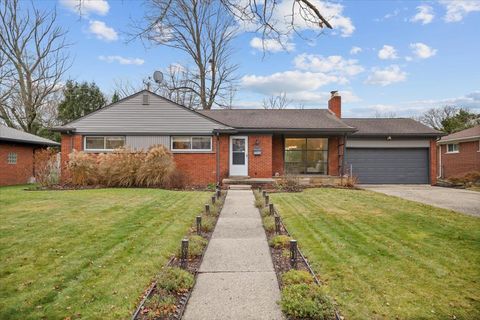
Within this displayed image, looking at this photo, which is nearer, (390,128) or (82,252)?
(82,252)

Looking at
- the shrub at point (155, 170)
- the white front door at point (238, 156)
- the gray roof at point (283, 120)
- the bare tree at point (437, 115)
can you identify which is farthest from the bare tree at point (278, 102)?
the shrub at point (155, 170)

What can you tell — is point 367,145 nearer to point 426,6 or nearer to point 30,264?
point 426,6

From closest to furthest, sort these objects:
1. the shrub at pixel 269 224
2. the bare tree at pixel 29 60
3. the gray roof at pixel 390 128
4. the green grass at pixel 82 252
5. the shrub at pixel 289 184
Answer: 1. the green grass at pixel 82 252
2. the shrub at pixel 269 224
3. the shrub at pixel 289 184
4. the gray roof at pixel 390 128
5. the bare tree at pixel 29 60

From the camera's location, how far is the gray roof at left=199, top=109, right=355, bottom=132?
15.9m

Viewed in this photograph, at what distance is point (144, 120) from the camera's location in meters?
15.9

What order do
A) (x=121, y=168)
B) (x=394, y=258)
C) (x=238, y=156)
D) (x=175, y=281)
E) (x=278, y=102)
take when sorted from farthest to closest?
(x=278, y=102)
(x=238, y=156)
(x=121, y=168)
(x=394, y=258)
(x=175, y=281)

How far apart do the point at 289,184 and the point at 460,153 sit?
13911 mm

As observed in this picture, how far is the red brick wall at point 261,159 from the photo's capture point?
15828 mm

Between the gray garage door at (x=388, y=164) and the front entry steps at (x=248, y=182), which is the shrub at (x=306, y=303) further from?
the gray garage door at (x=388, y=164)

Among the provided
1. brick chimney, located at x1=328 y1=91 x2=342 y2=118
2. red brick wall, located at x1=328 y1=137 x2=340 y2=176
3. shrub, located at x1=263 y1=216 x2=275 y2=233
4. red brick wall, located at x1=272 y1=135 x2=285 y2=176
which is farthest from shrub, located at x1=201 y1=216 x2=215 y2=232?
brick chimney, located at x1=328 y1=91 x2=342 y2=118

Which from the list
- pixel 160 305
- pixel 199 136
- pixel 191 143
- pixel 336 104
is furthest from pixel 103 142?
pixel 160 305

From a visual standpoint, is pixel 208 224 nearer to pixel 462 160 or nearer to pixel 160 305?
pixel 160 305

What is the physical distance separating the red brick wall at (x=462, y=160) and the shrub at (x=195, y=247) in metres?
18.1

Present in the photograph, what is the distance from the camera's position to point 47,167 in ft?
47.3
